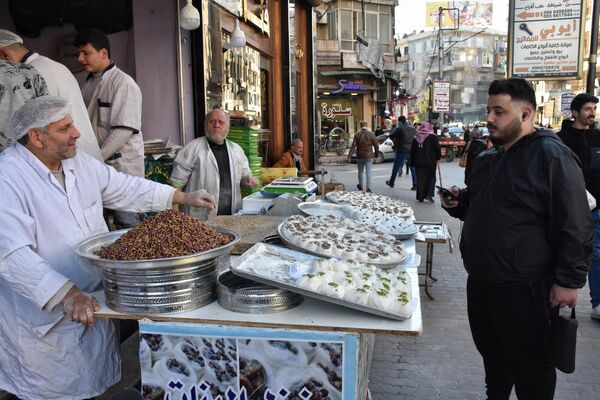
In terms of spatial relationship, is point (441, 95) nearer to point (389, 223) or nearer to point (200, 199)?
point (389, 223)

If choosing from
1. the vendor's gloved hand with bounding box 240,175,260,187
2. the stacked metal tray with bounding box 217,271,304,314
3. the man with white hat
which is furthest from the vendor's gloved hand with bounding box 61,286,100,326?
the vendor's gloved hand with bounding box 240,175,260,187

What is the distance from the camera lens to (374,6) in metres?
33.7

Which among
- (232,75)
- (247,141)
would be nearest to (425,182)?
(232,75)

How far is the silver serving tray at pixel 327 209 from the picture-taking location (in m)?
3.95

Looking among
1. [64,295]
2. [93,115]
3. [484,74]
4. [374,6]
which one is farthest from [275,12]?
[484,74]

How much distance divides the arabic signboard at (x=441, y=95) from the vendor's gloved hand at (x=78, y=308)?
2449 centimetres

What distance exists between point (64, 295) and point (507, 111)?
234cm

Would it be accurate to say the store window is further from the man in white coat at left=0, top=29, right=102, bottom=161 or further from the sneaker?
the sneaker

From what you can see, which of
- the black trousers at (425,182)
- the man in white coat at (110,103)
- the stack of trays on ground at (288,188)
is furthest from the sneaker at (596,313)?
the black trousers at (425,182)

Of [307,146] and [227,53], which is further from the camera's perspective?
[307,146]

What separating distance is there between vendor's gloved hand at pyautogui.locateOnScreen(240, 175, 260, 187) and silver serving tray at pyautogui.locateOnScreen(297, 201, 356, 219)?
1.19m

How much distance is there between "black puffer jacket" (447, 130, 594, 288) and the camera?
247cm

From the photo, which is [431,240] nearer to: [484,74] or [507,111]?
[507,111]

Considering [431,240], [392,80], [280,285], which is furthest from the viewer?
[392,80]
